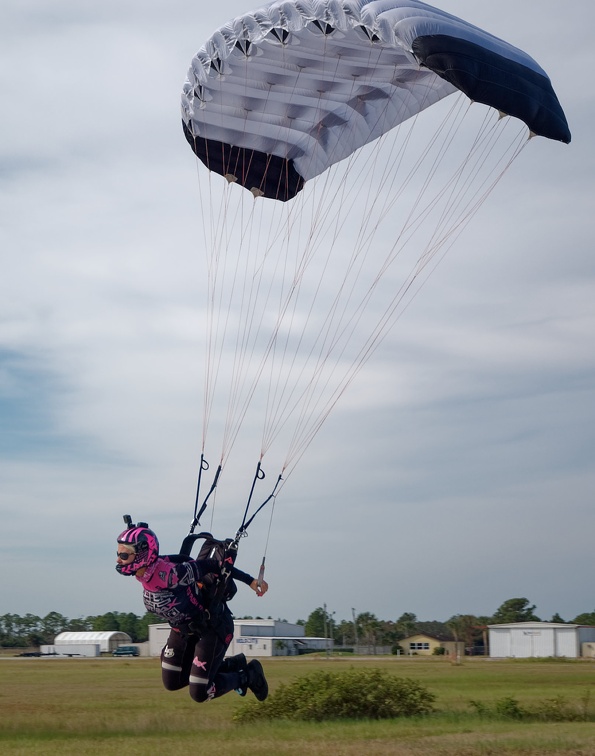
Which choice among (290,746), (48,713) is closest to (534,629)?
(48,713)

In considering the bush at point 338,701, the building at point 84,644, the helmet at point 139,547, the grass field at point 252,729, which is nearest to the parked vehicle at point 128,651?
the building at point 84,644

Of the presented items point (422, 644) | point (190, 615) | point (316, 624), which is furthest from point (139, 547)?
point (316, 624)

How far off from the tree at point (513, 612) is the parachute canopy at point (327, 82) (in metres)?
119

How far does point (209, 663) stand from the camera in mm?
11609

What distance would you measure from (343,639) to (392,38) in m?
121

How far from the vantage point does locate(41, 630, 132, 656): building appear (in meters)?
105

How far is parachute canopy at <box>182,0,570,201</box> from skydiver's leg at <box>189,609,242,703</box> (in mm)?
7194

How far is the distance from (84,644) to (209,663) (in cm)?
9976

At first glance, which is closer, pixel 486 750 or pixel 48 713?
pixel 486 750

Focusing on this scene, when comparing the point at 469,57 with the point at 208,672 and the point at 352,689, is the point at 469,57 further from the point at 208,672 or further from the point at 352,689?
the point at 352,689

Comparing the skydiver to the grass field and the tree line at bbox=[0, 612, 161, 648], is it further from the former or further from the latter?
the tree line at bbox=[0, 612, 161, 648]

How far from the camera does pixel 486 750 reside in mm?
18781

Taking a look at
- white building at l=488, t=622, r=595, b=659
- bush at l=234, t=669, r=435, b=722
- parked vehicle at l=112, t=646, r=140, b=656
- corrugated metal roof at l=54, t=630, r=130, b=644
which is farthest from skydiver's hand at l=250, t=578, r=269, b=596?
corrugated metal roof at l=54, t=630, r=130, b=644

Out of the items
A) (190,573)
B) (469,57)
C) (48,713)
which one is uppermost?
(469,57)
